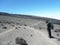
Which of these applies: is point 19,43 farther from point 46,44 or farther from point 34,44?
point 46,44

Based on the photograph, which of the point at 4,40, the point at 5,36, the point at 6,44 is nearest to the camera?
the point at 6,44

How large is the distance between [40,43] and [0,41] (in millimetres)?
6324

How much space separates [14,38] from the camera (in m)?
18.0

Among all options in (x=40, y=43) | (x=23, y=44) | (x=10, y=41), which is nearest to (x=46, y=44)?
(x=40, y=43)

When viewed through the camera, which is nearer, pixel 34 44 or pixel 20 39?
pixel 20 39

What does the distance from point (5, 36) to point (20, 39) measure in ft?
8.01

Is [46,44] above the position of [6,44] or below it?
below

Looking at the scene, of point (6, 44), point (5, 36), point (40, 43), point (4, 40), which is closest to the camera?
point (6, 44)

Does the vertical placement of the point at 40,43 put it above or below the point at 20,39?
below

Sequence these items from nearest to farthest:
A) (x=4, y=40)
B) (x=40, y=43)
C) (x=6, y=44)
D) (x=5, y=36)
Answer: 1. (x=6, y=44)
2. (x=4, y=40)
3. (x=5, y=36)
4. (x=40, y=43)

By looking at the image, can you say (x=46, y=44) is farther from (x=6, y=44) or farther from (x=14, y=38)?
(x=6, y=44)

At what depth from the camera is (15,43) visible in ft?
54.4

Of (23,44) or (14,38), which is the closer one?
(23,44)

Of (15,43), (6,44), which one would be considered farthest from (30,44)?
(6,44)
